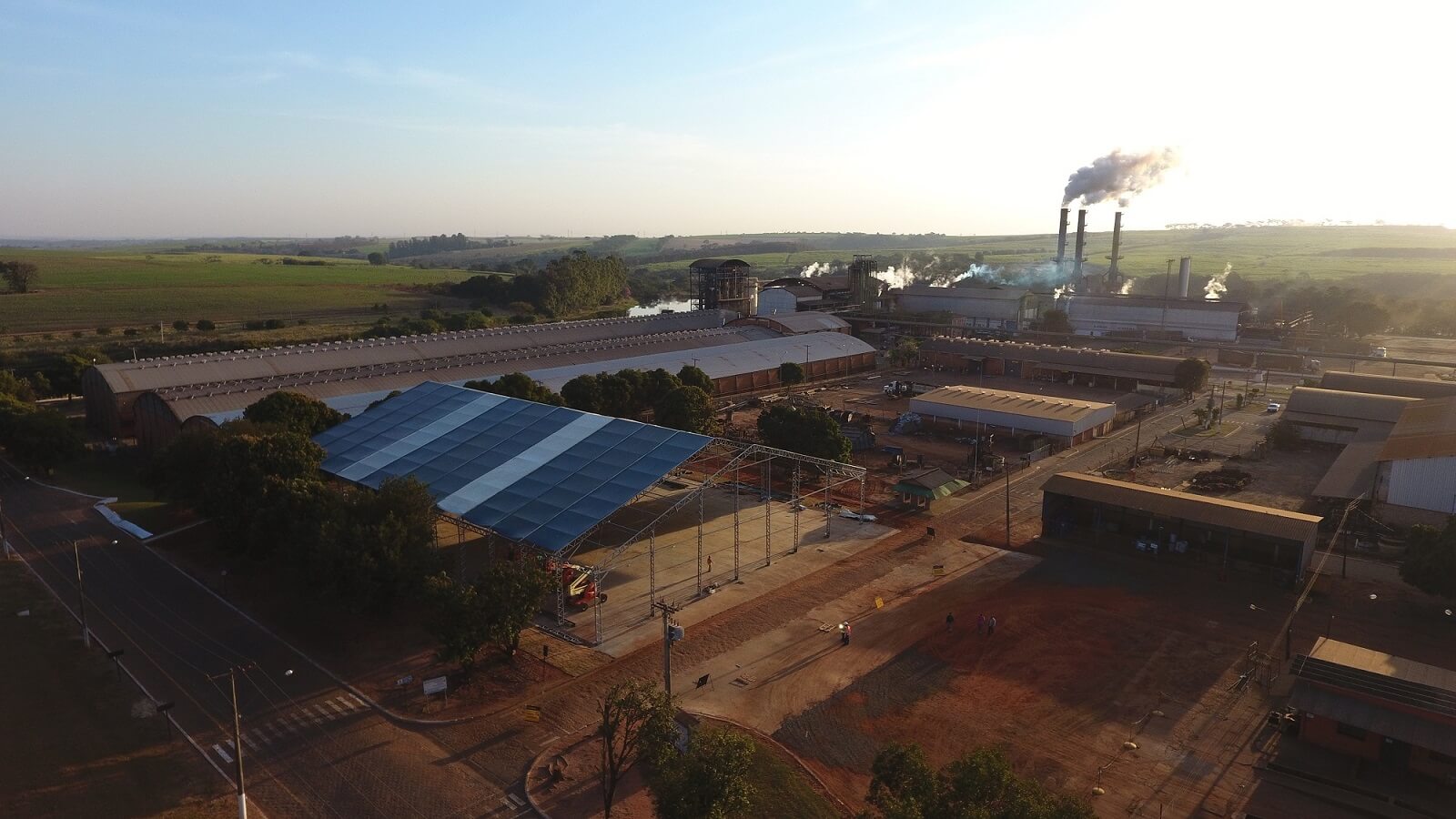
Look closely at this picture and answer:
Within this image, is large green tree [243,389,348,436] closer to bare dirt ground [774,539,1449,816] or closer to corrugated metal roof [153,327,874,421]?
corrugated metal roof [153,327,874,421]

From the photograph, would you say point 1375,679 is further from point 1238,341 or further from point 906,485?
point 1238,341

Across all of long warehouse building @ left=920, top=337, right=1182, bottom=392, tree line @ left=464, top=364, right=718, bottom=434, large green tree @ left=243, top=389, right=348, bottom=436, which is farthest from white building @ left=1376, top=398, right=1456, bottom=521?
large green tree @ left=243, top=389, right=348, bottom=436

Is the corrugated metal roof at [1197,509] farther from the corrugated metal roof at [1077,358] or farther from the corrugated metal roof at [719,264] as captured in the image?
the corrugated metal roof at [719,264]

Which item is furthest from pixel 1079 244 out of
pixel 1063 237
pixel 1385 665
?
pixel 1385 665

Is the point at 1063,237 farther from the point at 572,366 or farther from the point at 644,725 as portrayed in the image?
the point at 644,725

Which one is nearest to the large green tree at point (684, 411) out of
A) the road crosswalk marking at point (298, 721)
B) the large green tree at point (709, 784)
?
the road crosswalk marking at point (298, 721)
